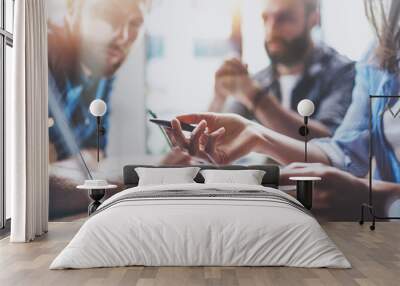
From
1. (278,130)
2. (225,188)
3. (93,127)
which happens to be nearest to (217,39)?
(278,130)

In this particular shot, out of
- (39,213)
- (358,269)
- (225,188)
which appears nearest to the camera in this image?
(358,269)

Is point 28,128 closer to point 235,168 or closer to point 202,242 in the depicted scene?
point 202,242

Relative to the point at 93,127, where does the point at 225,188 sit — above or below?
below

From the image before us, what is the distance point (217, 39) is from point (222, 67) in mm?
370

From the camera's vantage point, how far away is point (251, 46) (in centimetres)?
769

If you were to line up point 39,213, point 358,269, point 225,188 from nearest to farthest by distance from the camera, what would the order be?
point 358,269
point 225,188
point 39,213

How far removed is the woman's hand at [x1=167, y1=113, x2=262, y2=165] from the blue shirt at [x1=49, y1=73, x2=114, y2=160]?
1056mm

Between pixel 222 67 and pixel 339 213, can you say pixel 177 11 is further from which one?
pixel 339 213

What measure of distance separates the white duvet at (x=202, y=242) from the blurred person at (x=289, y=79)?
3011mm

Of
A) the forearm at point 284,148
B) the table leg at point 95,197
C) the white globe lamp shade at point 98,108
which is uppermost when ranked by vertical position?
the white globe lamp shade at point 98,108

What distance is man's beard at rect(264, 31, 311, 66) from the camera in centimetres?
767

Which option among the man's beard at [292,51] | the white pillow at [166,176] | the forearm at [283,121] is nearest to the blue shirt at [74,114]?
the white pillow at [166,176]

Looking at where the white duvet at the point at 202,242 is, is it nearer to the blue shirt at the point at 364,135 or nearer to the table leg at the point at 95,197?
the table leg at the point at 95,197

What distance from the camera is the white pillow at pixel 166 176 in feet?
23.0
